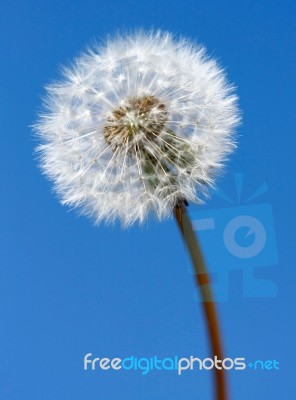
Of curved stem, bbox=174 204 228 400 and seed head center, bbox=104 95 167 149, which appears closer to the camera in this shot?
curved stem, bbox=174 204 228 400

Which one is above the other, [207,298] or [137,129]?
[137,129]

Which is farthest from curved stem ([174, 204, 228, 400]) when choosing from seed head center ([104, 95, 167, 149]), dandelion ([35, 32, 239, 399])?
seed head center ([104, 95, 167, 149])

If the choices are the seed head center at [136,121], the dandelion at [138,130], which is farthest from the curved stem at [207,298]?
the seed head center at [136,121]

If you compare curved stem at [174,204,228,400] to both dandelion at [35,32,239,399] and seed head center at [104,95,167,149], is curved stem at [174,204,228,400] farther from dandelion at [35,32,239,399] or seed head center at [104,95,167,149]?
seed head center at [104,95,167,149]

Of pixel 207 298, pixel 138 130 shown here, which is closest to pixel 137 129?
pixel 138 130

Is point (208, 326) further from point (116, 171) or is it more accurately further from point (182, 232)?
point (116, 171)

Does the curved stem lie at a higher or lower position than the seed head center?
lower

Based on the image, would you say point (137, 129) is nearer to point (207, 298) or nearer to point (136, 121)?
point (136, 121)

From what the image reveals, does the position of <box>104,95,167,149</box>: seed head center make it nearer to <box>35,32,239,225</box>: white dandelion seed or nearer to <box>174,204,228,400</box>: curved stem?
<box>35,32,239,225</box>: white dandelion seed

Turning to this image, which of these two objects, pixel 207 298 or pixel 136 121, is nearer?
pixel 207 298
